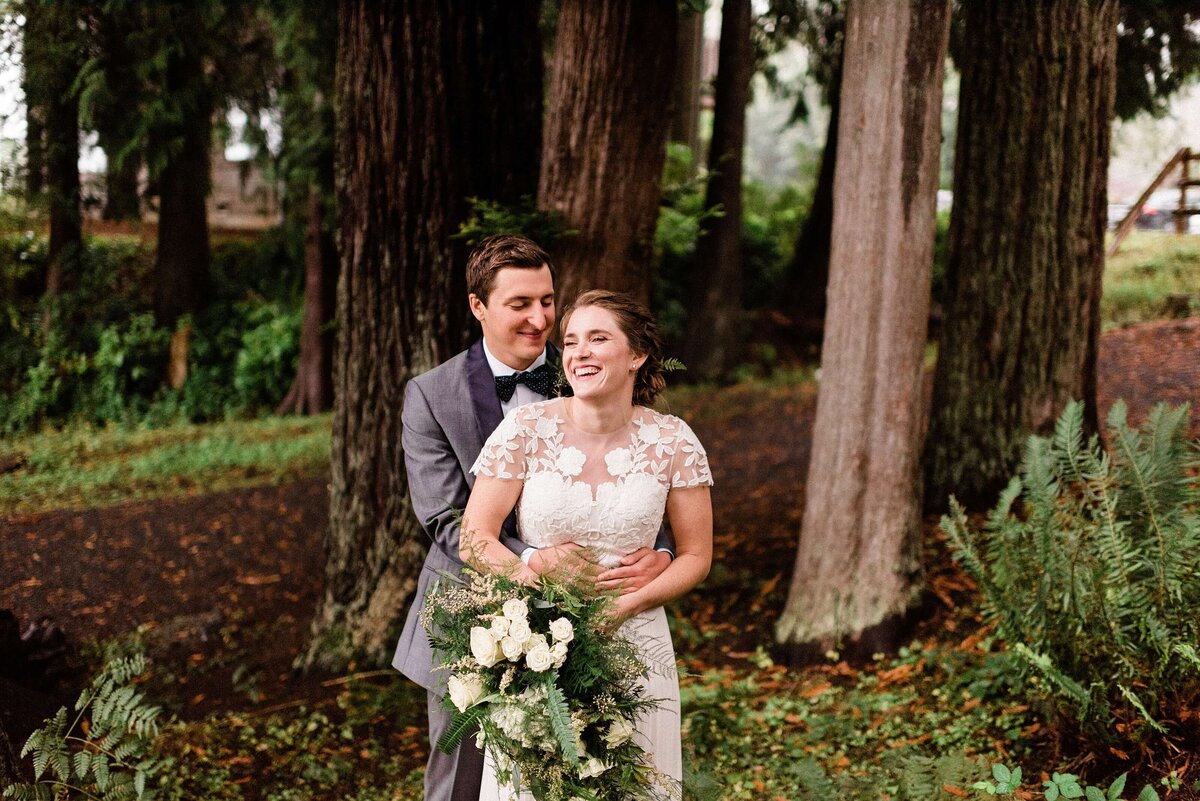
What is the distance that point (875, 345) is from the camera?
17.2 ft

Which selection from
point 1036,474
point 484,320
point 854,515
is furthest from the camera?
point 854,515

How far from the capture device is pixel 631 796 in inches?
121

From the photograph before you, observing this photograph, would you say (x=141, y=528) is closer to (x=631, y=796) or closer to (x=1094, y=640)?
(x=631, y=796)

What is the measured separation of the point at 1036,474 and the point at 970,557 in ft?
1.49

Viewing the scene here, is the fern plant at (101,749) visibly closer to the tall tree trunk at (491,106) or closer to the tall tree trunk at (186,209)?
the tall tree trunk at (491,106)

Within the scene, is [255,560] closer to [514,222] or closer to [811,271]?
[514,222]

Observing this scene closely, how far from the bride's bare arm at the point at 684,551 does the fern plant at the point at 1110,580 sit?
1.59 metres

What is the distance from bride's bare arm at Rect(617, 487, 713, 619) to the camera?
10.2 feet

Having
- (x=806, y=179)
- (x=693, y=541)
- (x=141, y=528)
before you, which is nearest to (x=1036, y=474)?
(x=693, y=541)

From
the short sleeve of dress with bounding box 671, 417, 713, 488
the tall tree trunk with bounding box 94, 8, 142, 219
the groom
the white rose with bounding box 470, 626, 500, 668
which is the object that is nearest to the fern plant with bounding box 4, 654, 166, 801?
the groom

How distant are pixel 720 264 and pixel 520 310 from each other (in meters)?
10.2

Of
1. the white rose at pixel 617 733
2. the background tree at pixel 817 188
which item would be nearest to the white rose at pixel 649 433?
the white rose at pixel 617 733

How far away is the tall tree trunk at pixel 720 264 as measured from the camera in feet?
40.4

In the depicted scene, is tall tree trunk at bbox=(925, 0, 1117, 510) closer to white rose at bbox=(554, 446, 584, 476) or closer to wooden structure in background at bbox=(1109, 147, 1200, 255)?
white rose at bbox=(554, 446, 584, 476)
